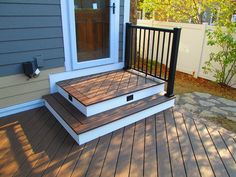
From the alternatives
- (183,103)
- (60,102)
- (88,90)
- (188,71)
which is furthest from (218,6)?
(60,102)

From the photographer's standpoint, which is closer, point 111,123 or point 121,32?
point 111,123

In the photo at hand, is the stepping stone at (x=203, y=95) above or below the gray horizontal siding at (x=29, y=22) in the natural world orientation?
below

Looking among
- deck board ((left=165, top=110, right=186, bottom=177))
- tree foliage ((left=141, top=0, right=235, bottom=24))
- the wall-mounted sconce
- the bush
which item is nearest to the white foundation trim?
deck board ((left=165, top=110, right=186, bottom=177))

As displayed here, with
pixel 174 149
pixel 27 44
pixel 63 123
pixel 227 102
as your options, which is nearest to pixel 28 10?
pixel 27 44

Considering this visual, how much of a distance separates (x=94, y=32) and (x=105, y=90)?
1106 millimetres

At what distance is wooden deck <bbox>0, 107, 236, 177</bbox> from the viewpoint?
71.3 inches

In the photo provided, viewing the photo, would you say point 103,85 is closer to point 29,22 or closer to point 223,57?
point 29,22

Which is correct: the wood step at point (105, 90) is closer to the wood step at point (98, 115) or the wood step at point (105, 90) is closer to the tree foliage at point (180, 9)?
the wood step at point (98, 115)

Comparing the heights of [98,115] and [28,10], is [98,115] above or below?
below

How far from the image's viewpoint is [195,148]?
2119 millimetres

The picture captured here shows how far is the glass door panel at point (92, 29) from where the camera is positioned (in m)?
3.01

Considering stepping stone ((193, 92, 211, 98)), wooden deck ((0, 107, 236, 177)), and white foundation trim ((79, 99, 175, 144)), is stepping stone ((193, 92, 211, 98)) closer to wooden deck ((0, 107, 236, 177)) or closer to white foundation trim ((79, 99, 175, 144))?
white foundation trim ((79, 99, 175, 144))

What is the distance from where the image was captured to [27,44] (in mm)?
2600

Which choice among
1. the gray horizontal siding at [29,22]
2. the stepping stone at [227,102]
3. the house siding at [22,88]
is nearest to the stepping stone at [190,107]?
the stepping stone at [227,102]
